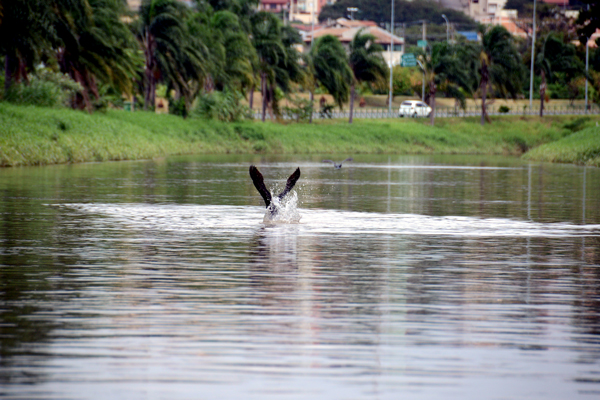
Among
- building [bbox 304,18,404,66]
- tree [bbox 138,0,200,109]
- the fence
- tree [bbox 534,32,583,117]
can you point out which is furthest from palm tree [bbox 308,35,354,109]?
building [bbox 304,18,404,66]

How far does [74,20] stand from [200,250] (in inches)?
1560

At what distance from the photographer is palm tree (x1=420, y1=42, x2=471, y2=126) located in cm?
9250

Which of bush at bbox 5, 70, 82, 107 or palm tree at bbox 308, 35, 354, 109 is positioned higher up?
palm tree at bbox 308, 35, 354, 109

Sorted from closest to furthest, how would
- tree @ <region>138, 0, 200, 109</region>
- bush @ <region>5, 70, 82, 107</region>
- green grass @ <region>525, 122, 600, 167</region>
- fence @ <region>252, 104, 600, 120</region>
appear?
bush @ <region>5, 70, 82, 107</region>, green grass @ <region>525, 122, 600, 167</region>, tree @ <region>138, 0, 200, 109</region>, fence @ <region>252, 104, 600, 120</region>

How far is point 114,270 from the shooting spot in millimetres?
12102

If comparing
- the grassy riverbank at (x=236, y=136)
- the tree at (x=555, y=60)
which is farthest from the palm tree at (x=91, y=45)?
the tree at (x=555, y=60)

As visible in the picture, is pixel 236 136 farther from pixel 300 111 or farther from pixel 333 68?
pixel 333 68

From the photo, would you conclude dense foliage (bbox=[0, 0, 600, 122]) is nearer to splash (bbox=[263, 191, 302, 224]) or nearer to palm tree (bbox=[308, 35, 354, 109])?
palm tree (bbox=[308, 35, 354, 109])

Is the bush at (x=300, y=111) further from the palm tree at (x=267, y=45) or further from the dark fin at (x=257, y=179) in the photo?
the dark fin at (x=257, y=179)

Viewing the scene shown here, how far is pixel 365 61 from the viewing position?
92.1m

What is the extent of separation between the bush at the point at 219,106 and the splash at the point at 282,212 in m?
53.4

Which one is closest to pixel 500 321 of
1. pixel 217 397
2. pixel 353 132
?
pixel 217 397

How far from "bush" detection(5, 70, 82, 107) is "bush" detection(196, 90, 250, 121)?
19.5 meters

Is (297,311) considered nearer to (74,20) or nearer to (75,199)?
(75,199)
